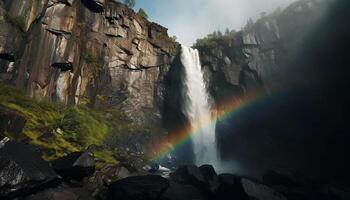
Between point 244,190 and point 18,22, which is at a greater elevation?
point 18,22

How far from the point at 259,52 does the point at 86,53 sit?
2511 centimetres

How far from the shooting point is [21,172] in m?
20.2

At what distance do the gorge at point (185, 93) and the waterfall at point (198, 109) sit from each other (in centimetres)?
16

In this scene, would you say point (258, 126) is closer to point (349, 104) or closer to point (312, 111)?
point (312, 111)

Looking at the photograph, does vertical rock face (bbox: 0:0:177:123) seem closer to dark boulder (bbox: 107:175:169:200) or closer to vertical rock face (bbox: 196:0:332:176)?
vertical rock face (bbox: 196:0:332:176)

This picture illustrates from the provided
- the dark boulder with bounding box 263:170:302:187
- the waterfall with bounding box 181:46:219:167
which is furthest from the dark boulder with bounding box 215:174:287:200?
the waterfall with bounding box 181:46:219:167

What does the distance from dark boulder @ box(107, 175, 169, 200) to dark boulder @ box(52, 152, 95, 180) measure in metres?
2.21

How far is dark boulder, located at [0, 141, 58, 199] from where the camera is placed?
19531 millimetres

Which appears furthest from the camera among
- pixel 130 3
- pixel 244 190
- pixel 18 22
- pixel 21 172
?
pixel 130 3

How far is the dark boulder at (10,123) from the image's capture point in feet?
85.8

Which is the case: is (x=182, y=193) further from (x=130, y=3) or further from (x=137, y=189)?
(x=130, y=3)

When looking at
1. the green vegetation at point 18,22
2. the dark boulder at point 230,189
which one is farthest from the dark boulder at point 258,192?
the green vegetation at point 18,22

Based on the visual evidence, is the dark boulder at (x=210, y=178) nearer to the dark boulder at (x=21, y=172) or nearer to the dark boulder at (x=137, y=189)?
the dark boulder at (x=137, y=189)

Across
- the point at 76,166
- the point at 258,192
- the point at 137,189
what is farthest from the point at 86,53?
the point at 258,192
